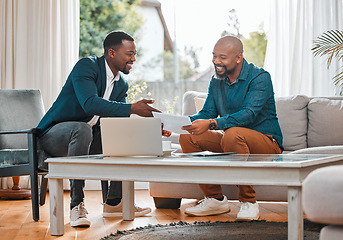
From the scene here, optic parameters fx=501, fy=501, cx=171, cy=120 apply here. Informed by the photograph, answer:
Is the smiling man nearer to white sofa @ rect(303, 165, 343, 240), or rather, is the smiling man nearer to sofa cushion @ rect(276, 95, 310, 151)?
sofa cushion @ rect(276, 95, 310, 151)

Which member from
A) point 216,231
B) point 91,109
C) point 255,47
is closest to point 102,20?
point 255,47

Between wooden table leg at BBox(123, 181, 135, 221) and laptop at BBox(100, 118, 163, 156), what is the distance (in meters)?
0.53

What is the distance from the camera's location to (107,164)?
2.07 metres

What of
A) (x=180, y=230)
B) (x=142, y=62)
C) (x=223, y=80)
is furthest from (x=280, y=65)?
(x=142, y=62)

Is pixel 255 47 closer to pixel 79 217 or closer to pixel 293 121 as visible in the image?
pixel 293 121

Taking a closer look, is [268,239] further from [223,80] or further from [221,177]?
[223,80]

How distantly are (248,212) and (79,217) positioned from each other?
35.0 inches

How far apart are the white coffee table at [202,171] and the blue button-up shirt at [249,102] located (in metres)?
0.74

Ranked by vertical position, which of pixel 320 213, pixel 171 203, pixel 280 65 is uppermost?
pixel 280 65

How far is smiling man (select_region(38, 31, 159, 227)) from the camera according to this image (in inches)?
108

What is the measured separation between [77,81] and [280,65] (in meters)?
2.24

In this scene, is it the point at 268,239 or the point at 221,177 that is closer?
the point at 221,177

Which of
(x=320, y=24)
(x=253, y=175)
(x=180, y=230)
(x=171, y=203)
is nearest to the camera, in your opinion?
(x=253, y=175)

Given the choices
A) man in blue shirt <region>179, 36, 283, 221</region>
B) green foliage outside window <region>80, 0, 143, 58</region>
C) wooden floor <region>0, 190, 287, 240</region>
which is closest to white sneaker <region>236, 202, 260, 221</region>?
man in blue shirt <region>179, 36, 283, 221</region>
